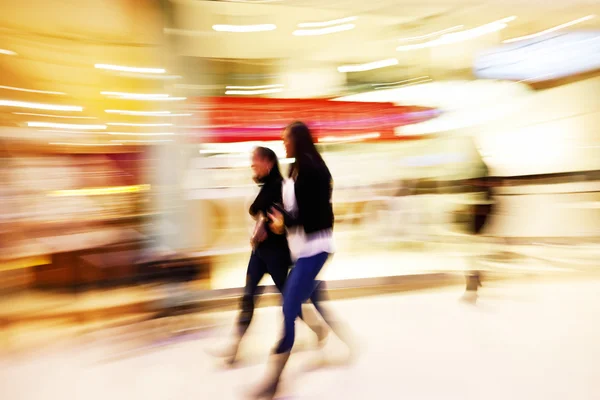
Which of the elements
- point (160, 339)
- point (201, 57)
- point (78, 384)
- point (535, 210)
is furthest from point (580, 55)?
point (78, 384)

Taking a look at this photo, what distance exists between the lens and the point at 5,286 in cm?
387

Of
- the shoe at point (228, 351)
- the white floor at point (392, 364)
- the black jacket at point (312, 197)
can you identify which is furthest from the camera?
the shoe at point (228, 351)

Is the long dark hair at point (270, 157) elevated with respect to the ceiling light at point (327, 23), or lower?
lower

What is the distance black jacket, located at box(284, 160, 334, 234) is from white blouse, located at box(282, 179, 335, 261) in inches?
1.0

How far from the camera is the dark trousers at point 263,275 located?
2.34 m

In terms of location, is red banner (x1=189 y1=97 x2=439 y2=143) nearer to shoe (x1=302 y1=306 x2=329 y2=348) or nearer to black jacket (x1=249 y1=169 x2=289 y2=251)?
black jacket (x1=249 y1=169 x2=289 y2=251)

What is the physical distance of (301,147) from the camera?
2092 mm

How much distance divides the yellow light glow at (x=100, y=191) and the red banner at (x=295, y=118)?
0.76 meters

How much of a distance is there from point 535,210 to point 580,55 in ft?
8.02

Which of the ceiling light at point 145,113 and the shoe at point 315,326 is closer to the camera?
the shoe at point 315,326

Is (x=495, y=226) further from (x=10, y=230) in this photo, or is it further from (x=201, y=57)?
(x=10, y=230)

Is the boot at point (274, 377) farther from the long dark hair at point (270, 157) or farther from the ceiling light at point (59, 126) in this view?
the ceiling light at point (59, 126)

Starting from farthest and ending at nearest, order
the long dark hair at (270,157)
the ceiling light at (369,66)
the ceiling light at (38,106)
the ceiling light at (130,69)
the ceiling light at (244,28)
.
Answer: the ceiling light at (369,66), the ceiling light at (244,28), the ceiling light at (38,106), the ceiling light at (130,69), the long dark hair at (270,157)

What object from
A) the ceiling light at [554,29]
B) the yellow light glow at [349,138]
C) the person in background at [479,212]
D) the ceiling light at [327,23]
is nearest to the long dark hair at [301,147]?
the person in background at [479,212]
